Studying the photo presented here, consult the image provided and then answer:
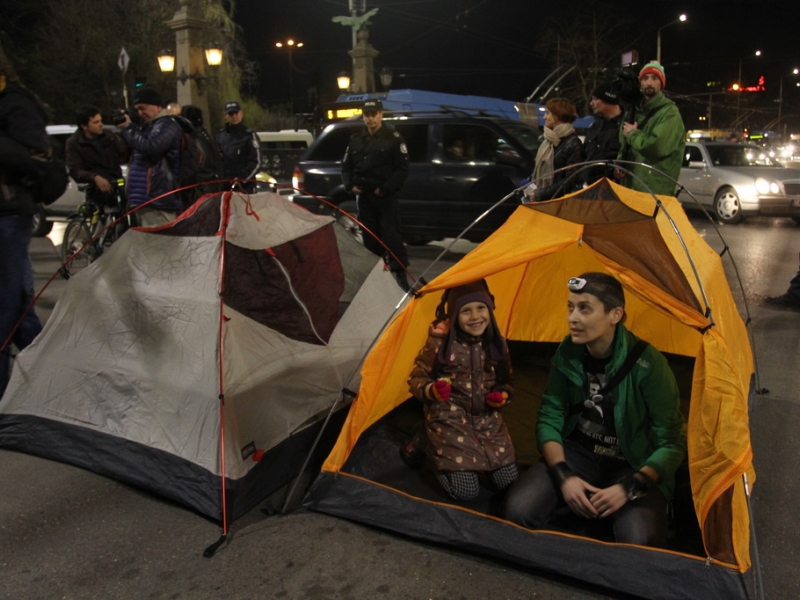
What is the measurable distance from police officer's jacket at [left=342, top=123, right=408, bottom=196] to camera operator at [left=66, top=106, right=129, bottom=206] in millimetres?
2570

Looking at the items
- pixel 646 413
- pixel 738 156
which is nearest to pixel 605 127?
pixel 646 413

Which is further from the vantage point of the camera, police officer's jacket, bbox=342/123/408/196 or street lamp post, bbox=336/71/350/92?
street lamp post, bbox=336/71/350/92

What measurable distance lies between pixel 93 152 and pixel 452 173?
4229 mm

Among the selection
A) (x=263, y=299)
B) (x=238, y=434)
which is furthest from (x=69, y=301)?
(x=238, y=434)

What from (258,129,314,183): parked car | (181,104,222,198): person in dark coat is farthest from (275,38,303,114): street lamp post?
(181,104,222,198): person in dark coat

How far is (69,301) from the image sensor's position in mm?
3943

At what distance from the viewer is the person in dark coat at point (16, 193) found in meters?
4.06

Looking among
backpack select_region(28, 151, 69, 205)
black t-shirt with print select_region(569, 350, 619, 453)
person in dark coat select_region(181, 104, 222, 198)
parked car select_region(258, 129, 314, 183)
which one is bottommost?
black t-shirt with print select_region(569, 350, 619, 453)

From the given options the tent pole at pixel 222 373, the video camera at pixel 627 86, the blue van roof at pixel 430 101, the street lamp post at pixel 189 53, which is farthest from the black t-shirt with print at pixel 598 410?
the street lamp post at pixel 189 53

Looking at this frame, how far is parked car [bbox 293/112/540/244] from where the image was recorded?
8.75 m

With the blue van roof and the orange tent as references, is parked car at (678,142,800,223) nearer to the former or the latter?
the blue van roof

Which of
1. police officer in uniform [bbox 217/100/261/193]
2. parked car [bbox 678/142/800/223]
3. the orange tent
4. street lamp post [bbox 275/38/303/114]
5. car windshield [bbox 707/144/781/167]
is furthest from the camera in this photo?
street lamp post [bbox 275/38/303/114]

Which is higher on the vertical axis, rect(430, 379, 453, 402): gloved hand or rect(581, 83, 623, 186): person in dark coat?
rect(581, 83, 623, 186): person in dark coat

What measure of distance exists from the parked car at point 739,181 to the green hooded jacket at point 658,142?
22.2 feet
